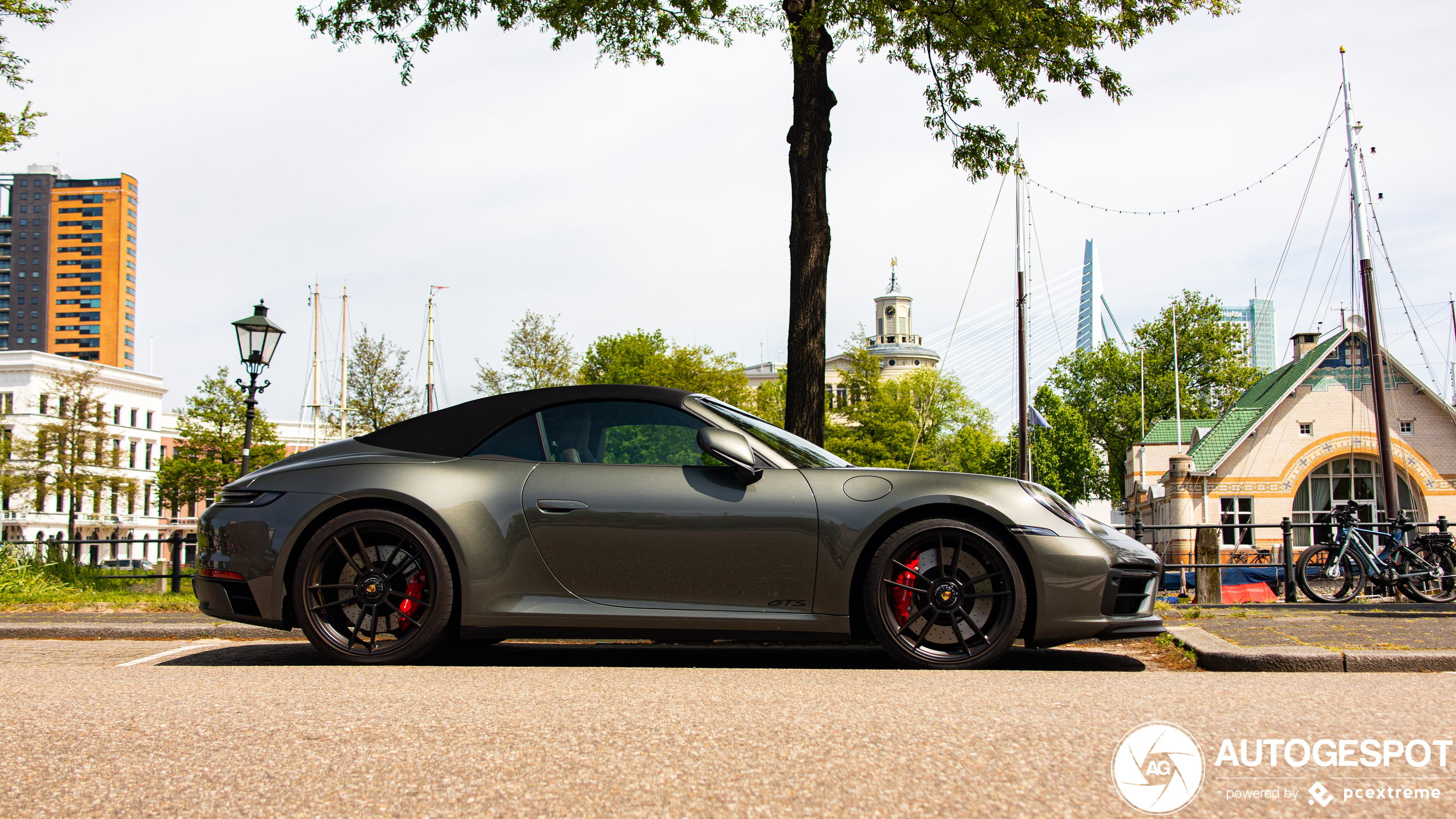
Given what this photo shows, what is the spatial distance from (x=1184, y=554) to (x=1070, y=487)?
2926cm

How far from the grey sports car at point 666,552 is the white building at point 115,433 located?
68.3 meters

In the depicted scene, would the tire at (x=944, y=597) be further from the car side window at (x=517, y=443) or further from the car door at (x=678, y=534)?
the car side window at (x=517, y=443)

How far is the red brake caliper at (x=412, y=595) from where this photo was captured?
4.98m

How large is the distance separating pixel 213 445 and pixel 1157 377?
57.0 m

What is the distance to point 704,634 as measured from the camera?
190 inches

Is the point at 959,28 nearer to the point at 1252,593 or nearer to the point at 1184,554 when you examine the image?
the point at 1252,593

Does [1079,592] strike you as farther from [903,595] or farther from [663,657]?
[663,657]

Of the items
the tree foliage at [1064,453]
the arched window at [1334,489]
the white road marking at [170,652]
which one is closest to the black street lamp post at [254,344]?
the white road marking at [170,652]

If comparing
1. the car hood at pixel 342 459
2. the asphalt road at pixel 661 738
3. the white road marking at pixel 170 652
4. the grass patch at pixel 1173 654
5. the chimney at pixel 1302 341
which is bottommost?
the white road marking at pixel 170 652

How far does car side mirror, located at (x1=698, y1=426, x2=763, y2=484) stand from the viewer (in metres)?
4.82

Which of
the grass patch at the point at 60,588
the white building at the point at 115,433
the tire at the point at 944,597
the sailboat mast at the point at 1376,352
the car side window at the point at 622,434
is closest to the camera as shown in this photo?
the tire at the point at 944,597

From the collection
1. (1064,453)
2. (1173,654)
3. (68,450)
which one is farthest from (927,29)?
(1064,453)

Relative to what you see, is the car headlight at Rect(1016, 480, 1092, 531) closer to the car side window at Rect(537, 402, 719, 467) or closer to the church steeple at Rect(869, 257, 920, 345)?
the car side window at Rect(537, 402, 719, 467)

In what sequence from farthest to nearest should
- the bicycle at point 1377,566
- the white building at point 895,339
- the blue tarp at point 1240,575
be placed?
the white building at point 895,339
the blue tarp at point 1240,575
the bicycle at point 1377,566
